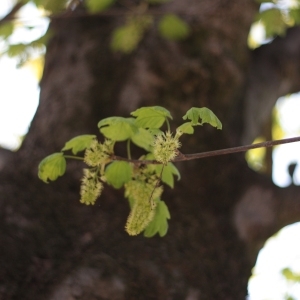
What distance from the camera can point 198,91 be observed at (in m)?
2.19

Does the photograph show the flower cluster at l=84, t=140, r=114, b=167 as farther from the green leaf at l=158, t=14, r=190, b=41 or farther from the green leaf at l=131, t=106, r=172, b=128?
the green leaf at l=158, t=14, r=190, b=41

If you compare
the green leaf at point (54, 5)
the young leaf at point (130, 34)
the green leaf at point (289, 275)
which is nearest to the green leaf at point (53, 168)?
the young leaf at point (130, 34)

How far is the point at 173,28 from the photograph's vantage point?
230cm

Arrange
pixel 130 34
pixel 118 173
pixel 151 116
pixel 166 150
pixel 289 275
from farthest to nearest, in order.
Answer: pixel 289 275 < pixel 130 34 < pixel 118 173 < pixel 151 116 < pixel 166 150

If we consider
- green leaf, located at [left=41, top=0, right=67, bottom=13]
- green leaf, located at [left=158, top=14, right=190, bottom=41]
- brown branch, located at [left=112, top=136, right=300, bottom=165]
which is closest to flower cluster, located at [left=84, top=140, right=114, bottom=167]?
brown branch, located at [left=112, top=136, right=300, bottom=165]

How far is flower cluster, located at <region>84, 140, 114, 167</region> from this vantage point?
1100mm

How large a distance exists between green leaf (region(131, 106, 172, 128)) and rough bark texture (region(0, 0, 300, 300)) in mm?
624

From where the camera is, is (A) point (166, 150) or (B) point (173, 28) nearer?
(A) point (166, 150)

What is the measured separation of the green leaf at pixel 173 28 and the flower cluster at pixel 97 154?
1.30 m

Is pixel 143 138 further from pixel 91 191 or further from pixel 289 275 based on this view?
pixel 289 275

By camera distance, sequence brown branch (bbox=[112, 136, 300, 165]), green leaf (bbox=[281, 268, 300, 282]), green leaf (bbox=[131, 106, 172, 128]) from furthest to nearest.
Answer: green leaf (bbox=[281, 268, 300, 282]), green leaf (bbox=[131, 106, 172, 128]), brown branch (bbox=[112, 136, 300, 165])

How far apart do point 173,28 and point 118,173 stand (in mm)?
1301

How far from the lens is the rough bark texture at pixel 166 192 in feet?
4.93

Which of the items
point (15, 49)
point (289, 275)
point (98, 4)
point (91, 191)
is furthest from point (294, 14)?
point (289, 275)
